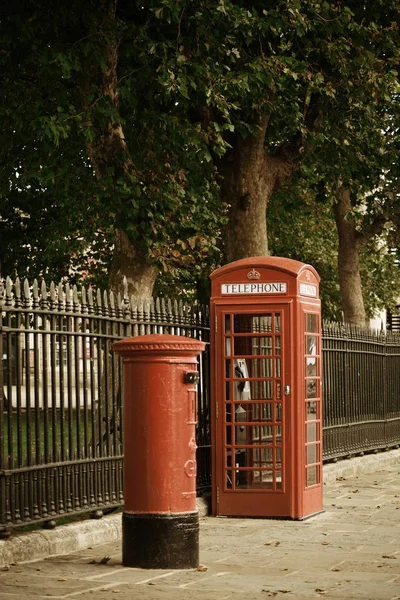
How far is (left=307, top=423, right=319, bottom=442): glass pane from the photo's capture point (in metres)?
11.5

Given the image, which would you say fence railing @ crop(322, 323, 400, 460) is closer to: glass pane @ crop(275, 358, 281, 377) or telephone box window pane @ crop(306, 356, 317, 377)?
telephone box window pane @ crop(306, 356, 317, 377)

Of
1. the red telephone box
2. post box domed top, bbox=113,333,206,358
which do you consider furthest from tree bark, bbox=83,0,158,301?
post box domed top, bbox=113,333,206,358

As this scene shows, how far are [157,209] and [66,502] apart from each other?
8.61 meters

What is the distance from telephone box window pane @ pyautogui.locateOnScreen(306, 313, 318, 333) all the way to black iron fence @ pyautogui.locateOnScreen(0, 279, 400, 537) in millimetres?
1063

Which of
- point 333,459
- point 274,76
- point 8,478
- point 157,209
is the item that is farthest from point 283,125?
point 8,478

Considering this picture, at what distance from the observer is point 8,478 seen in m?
8.89

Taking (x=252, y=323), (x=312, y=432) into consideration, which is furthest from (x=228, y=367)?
(x=312, y=432)

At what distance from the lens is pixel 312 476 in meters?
11.6

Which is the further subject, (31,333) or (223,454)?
(223,454)

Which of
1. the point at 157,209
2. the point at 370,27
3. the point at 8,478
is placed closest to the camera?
the point at 8,478

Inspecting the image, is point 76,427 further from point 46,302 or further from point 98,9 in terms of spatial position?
point 98,9

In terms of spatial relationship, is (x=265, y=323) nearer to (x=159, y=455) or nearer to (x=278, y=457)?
(x=278, y=457)

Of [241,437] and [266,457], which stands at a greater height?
[241,437]

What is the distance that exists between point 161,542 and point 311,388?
142 inches
